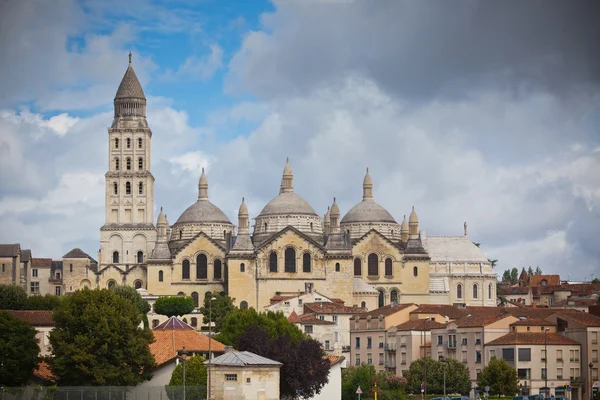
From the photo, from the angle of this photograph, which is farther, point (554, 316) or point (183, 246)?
point (183, 246)

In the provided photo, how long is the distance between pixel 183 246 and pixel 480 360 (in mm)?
53983

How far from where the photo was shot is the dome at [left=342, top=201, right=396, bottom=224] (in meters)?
161

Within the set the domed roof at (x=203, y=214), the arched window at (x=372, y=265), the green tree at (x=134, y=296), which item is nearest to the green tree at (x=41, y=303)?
the green tree at (x=134, y=296)

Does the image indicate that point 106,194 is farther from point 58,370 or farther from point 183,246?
point 58,370

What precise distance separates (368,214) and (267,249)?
64.7ft

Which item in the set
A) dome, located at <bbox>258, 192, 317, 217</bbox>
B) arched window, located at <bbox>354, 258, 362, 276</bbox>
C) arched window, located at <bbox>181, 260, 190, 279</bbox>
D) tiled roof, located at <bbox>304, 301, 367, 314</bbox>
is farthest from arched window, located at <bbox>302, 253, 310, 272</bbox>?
tiled roof, located at <bbox>304, 301, 367, 314</bbox>

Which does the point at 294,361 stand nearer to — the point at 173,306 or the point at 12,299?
the point at 12,299

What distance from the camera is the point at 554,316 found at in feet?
353

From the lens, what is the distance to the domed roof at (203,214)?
523 ft

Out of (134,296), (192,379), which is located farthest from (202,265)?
(192,379)

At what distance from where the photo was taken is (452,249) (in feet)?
531

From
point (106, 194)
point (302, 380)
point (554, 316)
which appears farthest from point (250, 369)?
point (106, 194)

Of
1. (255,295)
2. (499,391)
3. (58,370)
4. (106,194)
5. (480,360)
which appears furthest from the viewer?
(106,194)

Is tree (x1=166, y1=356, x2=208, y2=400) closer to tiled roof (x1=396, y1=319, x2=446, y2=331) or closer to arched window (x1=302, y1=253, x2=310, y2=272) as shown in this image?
tiled roof (x1=396, y1=319, x2=446, y2=331)
